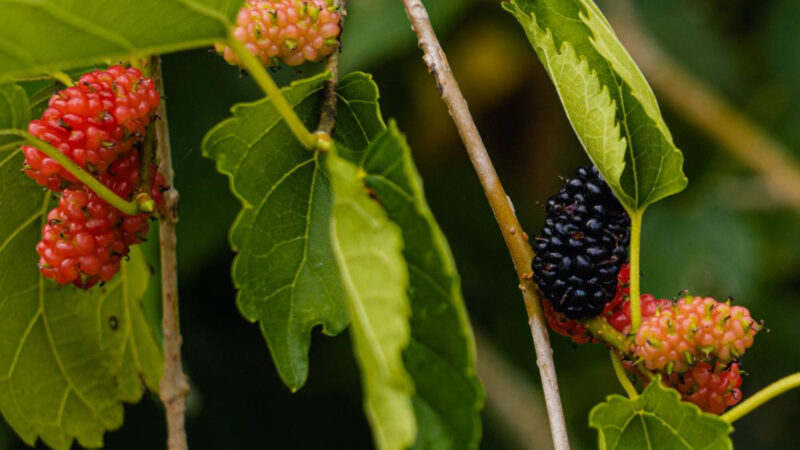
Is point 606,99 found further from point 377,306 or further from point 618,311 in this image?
point 377,306

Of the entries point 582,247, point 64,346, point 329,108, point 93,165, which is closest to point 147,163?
point 93,165

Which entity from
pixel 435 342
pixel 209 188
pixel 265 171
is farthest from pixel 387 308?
pixel 209 188

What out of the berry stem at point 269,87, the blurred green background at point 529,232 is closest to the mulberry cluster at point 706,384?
the berry stem at point 269,87

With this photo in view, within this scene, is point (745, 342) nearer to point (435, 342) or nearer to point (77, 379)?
point (435, 342)

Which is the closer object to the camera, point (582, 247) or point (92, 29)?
point (92, 29)

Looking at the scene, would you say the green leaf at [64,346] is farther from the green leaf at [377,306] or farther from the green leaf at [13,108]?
the green leaf at [377,306]

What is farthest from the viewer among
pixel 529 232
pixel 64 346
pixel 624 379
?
pixel 529 232
